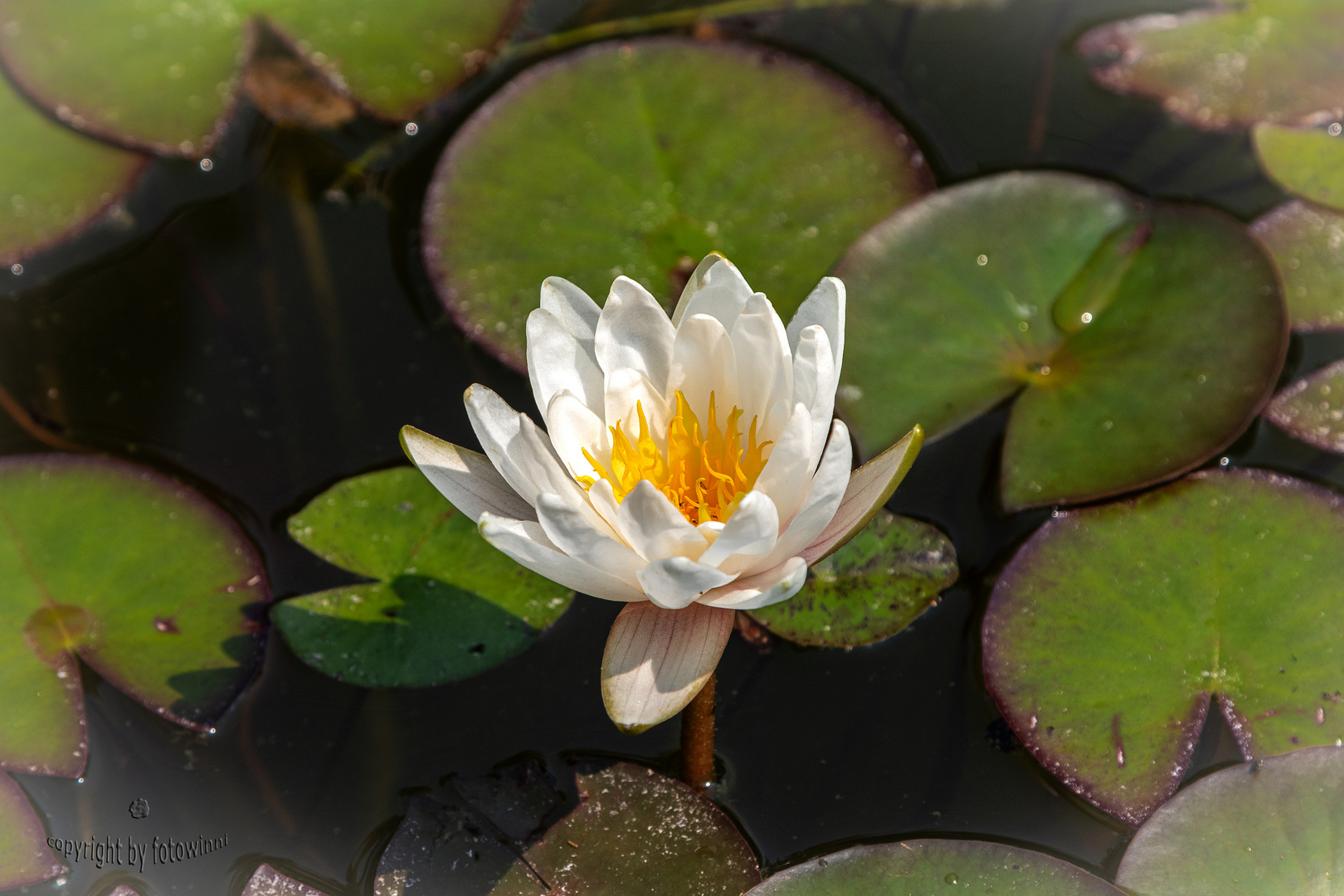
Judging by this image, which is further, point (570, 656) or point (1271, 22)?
point (1271, 22)

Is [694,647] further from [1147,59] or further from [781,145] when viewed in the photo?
[1147,59]

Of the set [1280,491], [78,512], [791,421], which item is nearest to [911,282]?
[1280,491]

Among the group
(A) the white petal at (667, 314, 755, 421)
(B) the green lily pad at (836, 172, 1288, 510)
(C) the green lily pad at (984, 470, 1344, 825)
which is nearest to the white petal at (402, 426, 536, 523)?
(A) the white petal at (667, 314, 755, 421)

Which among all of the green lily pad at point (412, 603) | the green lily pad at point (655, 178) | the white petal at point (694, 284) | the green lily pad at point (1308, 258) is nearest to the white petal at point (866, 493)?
the white petal at point (694, 284)

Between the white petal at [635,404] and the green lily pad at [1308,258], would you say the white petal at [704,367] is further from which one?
the green lily pad at [1308,258]

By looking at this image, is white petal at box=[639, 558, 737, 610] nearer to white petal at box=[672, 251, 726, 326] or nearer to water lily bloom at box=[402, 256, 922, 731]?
water lily bloom at box=[402, 256, 922, 731]
